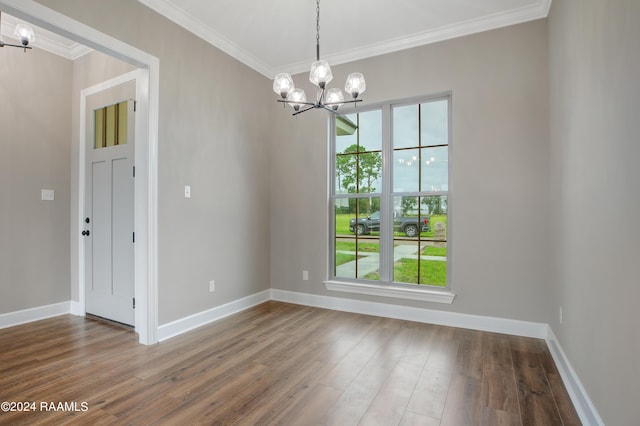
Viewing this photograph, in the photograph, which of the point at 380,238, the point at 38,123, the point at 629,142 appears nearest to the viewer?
the point at 629,142

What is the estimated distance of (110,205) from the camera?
358 cm

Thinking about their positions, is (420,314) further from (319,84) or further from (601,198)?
(319,84)

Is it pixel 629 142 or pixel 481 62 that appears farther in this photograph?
pixel 481 62

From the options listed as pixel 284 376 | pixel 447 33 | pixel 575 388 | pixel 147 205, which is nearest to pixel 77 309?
pixel 147 205

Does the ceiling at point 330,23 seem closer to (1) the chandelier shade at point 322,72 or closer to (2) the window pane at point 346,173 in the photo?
(1) the chandelier shade at point 322,72

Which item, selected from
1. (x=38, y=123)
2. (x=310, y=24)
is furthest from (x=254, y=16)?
(x=38, y=123)

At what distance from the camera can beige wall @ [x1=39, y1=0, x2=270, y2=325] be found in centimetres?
305

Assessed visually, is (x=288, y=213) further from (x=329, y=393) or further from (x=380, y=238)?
(x=329, y=393)

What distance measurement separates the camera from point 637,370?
1.26 m

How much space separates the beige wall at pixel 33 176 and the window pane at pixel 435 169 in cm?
424

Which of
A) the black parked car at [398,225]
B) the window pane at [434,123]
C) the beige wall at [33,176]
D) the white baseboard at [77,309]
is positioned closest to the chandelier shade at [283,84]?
the window pane at [434,123]

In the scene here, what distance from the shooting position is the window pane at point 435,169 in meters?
3.62

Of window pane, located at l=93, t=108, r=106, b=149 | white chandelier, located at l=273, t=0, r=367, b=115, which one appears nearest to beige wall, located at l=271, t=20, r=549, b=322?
white chandelier, located at l=273, t=0, r=367, b=115

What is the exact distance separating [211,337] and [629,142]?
333cm
